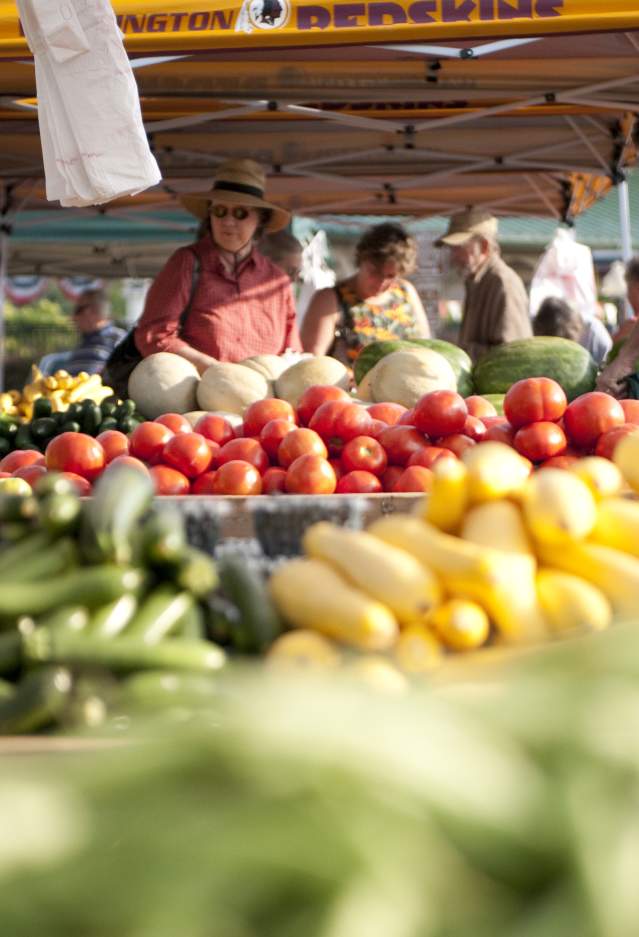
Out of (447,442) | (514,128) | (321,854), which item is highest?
(514,128)

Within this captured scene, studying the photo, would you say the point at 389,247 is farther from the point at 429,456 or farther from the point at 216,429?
the point at 429,456

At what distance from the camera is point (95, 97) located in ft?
12.7

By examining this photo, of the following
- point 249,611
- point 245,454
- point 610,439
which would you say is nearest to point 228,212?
point 245,454

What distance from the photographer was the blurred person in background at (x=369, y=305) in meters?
5.87

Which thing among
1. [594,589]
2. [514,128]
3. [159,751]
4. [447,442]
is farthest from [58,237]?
[159,751]

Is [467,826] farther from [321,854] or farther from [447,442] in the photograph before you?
[447,442]

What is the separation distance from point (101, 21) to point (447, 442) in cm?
210

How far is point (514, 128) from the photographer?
6.89 meters

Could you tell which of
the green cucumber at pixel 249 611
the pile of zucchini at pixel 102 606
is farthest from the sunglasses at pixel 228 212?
the green cucumber at pixel 249 611

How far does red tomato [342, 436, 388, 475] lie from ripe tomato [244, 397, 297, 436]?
279mm

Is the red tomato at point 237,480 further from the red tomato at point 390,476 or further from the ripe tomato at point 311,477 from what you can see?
the red tomato at point 390,476

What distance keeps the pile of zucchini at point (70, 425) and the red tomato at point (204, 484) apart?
0.94 m

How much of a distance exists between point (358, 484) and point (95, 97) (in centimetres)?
195

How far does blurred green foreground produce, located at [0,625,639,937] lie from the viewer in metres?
0.64
